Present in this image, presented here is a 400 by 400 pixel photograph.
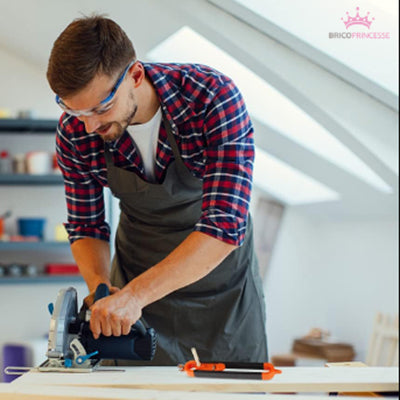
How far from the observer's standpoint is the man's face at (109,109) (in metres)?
1.23

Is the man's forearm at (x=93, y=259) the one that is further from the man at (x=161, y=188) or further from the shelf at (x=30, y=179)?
the shelf at (x=30, y=179)

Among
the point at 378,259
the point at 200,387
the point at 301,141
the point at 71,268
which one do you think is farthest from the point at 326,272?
the point at 200,387

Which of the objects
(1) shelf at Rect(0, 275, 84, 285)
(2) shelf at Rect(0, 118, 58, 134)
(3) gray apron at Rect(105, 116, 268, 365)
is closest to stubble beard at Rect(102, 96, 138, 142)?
(3) gray apron at Rect(105, 116, 268, 365)

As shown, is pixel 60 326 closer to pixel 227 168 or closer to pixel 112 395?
pixel 112 395

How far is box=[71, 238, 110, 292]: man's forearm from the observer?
149 centimetres

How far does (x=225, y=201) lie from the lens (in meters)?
1.31

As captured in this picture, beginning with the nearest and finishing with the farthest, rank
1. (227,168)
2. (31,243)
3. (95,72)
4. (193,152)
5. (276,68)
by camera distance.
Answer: (95,72)
(227,168)
(193,152)
(276,68)
(31,243)

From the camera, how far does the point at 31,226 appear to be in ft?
11.5

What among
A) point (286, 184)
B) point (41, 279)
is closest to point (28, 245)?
point (41, 279)

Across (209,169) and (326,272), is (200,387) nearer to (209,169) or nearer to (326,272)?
(209,169)

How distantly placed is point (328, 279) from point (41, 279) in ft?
6.72

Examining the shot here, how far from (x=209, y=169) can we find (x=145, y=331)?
35cm

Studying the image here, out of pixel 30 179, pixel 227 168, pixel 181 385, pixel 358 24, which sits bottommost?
pixel 181 385

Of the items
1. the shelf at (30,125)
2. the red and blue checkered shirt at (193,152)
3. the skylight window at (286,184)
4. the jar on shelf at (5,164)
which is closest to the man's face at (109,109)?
the red and blue checkered shirt at (193,152)
